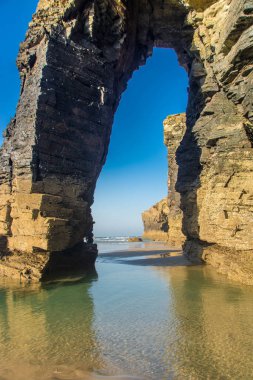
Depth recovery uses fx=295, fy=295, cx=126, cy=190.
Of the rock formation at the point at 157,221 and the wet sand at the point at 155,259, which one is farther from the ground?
the rock formation at the point at 157,221

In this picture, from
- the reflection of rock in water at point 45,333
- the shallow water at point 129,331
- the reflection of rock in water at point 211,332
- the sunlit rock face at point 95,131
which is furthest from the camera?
the sunlit rock face at point 95,131

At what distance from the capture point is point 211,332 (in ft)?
24.9

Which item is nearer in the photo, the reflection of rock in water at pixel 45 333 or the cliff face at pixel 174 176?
the reflection of rock in water at pixel 45 333

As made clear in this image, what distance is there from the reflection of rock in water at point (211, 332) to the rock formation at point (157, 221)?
55705 millimetres

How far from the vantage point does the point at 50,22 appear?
19.3 m

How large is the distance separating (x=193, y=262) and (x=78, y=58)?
16121 millimetres

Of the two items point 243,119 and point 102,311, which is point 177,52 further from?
point 102,311

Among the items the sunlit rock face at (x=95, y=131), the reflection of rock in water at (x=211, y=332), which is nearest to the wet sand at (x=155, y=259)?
the sunlit rock face at (x=95, y=131)

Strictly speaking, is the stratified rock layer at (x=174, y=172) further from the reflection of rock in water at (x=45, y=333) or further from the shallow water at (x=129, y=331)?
the reflection of rock in water at (x=45, y=333)

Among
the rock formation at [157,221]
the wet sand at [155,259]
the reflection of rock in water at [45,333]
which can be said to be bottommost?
the wet sand at [155,259]

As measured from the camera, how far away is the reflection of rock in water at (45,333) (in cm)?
583

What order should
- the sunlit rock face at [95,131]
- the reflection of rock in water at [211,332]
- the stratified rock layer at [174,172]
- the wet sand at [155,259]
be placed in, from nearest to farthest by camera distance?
1. the reflection of rock in water at [211,332]
2. the sunlit rock face at [95,131]
3. the wet sand at [155,259]
4. the stratified rock layer at [174,172]

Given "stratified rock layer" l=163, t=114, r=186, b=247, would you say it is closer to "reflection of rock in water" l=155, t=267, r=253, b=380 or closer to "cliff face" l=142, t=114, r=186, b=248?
"cliff face" l=142, t=114, r=186, b=248

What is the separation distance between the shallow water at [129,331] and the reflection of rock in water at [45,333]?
0.07 feet
